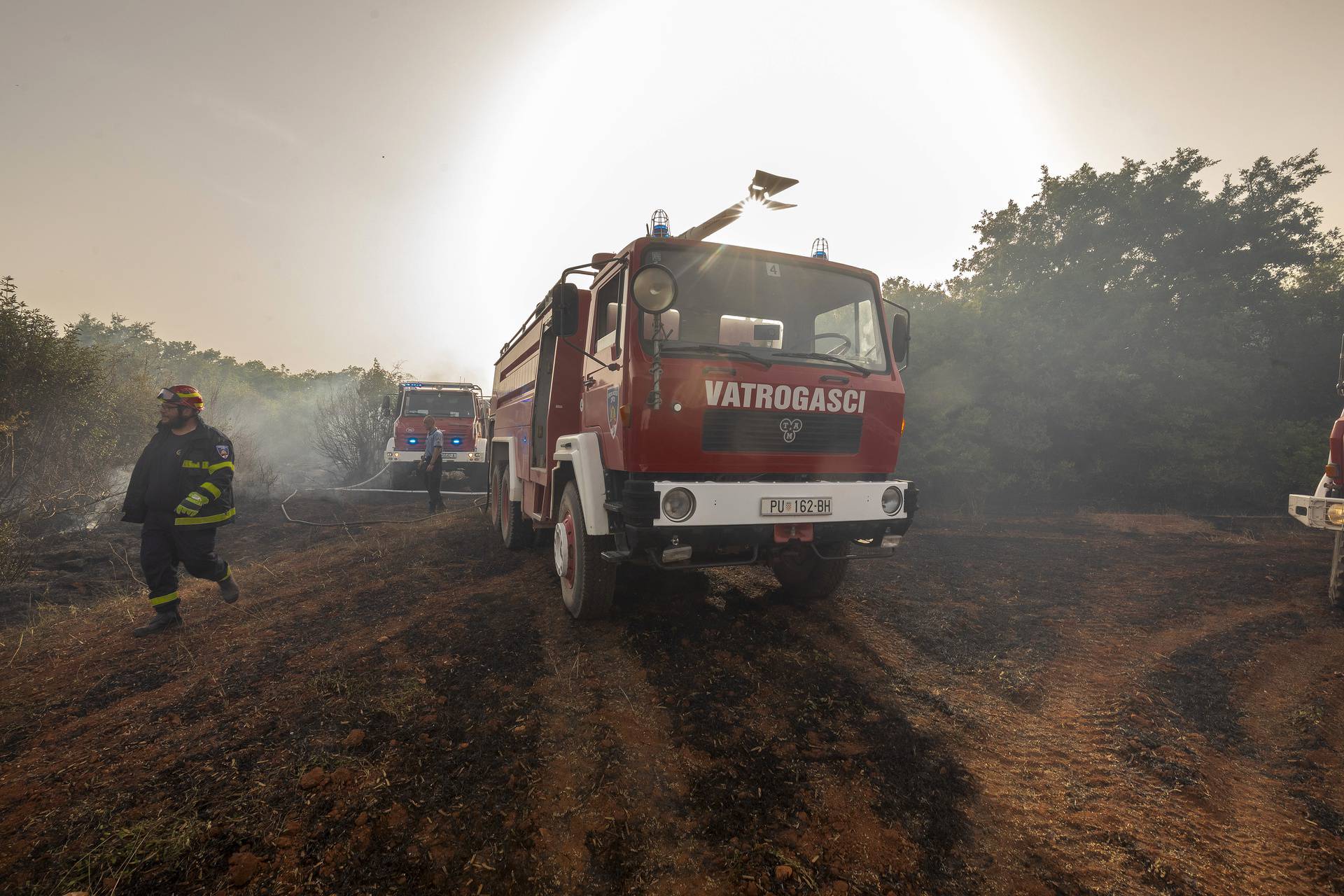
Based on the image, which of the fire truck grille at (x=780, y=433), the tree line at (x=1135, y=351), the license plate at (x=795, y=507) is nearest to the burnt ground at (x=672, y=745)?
the license plate at (x=795, y=507)

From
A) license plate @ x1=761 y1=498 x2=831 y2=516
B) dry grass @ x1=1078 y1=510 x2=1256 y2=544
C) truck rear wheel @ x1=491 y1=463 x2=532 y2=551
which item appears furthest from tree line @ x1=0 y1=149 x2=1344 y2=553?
license plate @ x1=761 y1=498 x2=831 y2=516

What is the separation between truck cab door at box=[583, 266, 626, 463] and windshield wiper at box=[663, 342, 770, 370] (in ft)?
1.16

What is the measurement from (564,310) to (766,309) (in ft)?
5.02

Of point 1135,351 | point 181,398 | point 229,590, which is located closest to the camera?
point 181,398

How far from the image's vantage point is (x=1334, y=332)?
49.2ft

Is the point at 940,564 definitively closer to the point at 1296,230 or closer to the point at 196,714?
the point at 196,714

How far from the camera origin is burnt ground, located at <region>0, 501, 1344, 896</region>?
2.21 m

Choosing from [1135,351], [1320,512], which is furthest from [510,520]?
[1135,351]

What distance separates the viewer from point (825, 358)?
4.32 meters

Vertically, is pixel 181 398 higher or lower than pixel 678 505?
higher

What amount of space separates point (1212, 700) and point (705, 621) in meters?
3.27

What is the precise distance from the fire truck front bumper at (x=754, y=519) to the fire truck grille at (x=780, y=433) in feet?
0.97

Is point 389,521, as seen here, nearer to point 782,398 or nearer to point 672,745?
point 782,398

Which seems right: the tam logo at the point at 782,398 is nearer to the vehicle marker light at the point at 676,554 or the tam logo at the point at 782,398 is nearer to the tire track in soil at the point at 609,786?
the vehicle marker light at the point at 676,554
